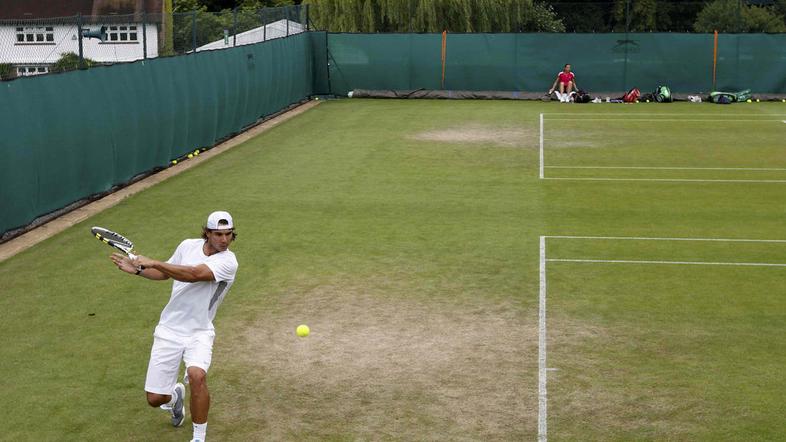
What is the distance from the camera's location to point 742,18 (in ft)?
222

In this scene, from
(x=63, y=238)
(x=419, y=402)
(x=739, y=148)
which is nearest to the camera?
(x=419, y=402)

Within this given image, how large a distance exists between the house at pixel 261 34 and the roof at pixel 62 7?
625 inches

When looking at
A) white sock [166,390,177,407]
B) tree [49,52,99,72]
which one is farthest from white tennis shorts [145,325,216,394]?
tree [49,52,99,72]

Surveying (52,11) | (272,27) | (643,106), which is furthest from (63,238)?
(52,11)

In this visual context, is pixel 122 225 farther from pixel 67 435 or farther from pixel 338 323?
pixel 67 435

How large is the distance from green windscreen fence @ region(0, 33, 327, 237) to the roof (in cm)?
2444

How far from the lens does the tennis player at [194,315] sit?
8.97m

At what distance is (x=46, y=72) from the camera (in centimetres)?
1911

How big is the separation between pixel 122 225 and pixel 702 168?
12486mm

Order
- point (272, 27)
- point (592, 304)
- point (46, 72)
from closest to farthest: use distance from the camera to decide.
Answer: point (592, 304) < point (46, 72) < point (272, 27)

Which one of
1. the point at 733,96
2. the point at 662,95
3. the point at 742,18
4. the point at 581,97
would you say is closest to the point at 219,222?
the point at 581,97

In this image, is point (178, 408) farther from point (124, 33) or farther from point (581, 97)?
point (581, 97)

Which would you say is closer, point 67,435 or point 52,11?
point 67,435

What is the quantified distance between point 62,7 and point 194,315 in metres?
47.3
